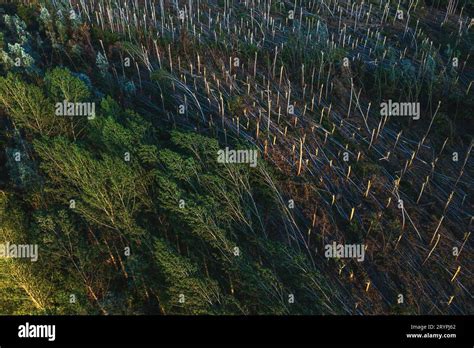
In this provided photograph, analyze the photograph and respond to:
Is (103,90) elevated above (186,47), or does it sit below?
below

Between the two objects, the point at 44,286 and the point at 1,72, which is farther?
the point at 1,72

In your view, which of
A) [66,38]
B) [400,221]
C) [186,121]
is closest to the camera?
[400,221]

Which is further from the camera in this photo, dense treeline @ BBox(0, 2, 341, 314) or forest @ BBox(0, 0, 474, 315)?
forest @ BBox(0, 0, 474, 315)

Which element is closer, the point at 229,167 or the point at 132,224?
the point at 132,224

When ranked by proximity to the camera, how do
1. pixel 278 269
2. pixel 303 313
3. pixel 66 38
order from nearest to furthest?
pixel 303 313
pixel 278 269
pixel 66 38

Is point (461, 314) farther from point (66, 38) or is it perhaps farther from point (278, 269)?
point (66, 38)

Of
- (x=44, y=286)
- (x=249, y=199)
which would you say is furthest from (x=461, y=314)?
(x=44, y=286)

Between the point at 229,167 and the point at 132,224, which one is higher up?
the point at 229,167

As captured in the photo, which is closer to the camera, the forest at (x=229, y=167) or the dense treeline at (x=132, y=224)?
the dense treeline at (x=132, y=224)
